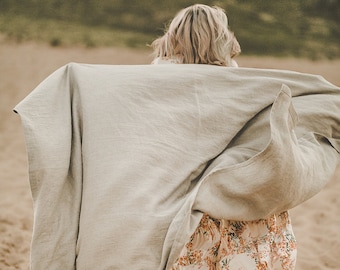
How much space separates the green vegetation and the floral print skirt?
9.15 meters

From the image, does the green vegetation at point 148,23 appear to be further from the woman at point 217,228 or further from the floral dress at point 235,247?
the floral dress at point 235,247

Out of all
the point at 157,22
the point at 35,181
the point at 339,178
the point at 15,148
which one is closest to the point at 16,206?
the point at 15,148

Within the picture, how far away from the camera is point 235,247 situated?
206cm

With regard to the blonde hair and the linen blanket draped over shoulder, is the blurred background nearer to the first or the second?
the linen blanket draped over shoulder

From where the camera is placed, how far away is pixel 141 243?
1.85 m

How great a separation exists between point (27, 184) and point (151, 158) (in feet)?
11.5

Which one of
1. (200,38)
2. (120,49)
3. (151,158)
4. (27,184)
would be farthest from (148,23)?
(151,158)

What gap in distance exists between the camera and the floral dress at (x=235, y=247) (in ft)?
6.60

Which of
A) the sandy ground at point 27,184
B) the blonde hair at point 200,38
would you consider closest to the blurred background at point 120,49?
the sandy ground at point 27,184

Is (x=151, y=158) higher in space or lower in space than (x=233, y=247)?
higher

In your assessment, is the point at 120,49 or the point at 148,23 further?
the point at 148,23

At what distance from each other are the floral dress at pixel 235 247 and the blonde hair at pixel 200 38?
0.67m

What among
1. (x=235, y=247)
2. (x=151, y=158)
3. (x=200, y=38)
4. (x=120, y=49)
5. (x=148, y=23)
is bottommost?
(x=120, y=49)

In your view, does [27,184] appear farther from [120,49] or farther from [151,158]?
[120,49]
